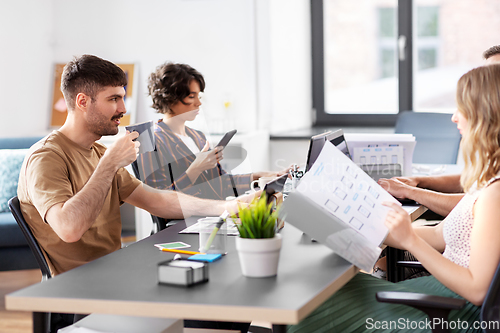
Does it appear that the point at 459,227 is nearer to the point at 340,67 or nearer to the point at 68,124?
the point at 68,124

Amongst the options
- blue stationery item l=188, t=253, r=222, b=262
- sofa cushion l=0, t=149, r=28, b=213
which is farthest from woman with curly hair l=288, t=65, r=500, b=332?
sofa cushion l=0, t=149, r=28, b=213

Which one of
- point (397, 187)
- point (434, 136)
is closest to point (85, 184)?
point (397, 187)

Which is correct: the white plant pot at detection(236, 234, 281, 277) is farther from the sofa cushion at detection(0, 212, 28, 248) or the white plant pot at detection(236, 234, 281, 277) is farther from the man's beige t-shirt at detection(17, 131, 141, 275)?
the sofa cushion at detection(0, 212, 28, 248)

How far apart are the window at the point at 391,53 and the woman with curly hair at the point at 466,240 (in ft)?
10.4

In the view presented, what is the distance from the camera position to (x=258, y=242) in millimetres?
1218

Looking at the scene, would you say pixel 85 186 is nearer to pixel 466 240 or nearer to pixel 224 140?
pixel 224 140

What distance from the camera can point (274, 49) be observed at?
4.28 meters

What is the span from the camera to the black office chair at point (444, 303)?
118 centimetres

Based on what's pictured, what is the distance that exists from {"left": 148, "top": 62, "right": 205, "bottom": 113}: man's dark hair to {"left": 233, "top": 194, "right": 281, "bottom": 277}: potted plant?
153 centimetres

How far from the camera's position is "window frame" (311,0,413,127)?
4461 mm

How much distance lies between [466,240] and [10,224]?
2.54 meters

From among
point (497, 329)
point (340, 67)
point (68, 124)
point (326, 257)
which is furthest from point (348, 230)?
point (340, 67)

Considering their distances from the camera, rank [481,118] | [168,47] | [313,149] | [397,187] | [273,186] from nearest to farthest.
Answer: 1. [481,118]
2. [273,186]
3. [313,149]
4. [397,187]
5. [168,47]

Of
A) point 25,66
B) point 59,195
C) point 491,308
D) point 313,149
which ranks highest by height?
point 25,66
